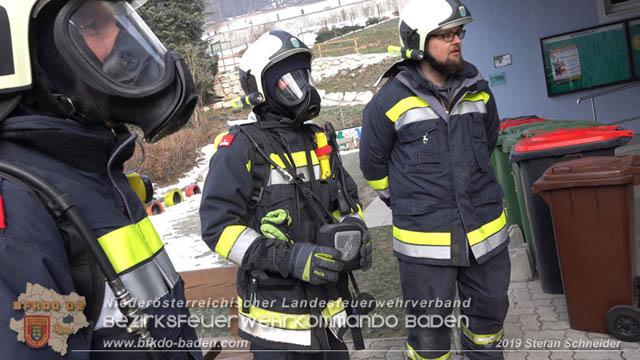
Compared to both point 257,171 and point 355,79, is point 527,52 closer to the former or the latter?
point 257,171

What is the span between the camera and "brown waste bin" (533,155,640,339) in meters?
2.88

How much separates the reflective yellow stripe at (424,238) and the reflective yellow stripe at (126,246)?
1720mm

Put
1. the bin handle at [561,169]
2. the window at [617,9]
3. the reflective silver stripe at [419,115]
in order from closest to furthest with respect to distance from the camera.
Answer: the reflective silver stripe at [419,115] → the bin handle at [561,169] → the window at [617,9]

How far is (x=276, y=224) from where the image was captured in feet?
6.82

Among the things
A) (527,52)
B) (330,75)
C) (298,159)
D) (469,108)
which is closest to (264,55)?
(298,159)

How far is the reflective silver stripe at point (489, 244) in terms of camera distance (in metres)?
2.55

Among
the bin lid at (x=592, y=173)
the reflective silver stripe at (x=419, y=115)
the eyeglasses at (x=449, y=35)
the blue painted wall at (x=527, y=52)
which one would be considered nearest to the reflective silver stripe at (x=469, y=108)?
the reflective silver stripe at (x=419, y=115)

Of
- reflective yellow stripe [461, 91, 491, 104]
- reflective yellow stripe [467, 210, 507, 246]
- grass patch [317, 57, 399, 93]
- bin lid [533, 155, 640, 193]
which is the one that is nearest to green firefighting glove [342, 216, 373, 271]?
reflective yellow stripe [467, 210, 507, 246]

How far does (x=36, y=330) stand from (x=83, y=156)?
0.43 meters

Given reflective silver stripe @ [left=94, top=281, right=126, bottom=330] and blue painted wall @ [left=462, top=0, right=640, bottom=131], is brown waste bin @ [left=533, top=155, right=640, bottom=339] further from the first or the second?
blue painted wall @ [left=462, top=0, right=640, bottom=131]

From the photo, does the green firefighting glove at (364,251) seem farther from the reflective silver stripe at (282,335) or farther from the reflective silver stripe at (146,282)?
the reflective silver stripe at (146,282)

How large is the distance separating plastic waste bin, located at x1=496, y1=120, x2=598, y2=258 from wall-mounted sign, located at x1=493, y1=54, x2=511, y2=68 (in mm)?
3190

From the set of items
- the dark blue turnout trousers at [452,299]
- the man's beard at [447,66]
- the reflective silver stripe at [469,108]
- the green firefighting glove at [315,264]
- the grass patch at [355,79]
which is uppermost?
the grass patch at [355,79]

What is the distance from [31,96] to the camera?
3.56 ft
